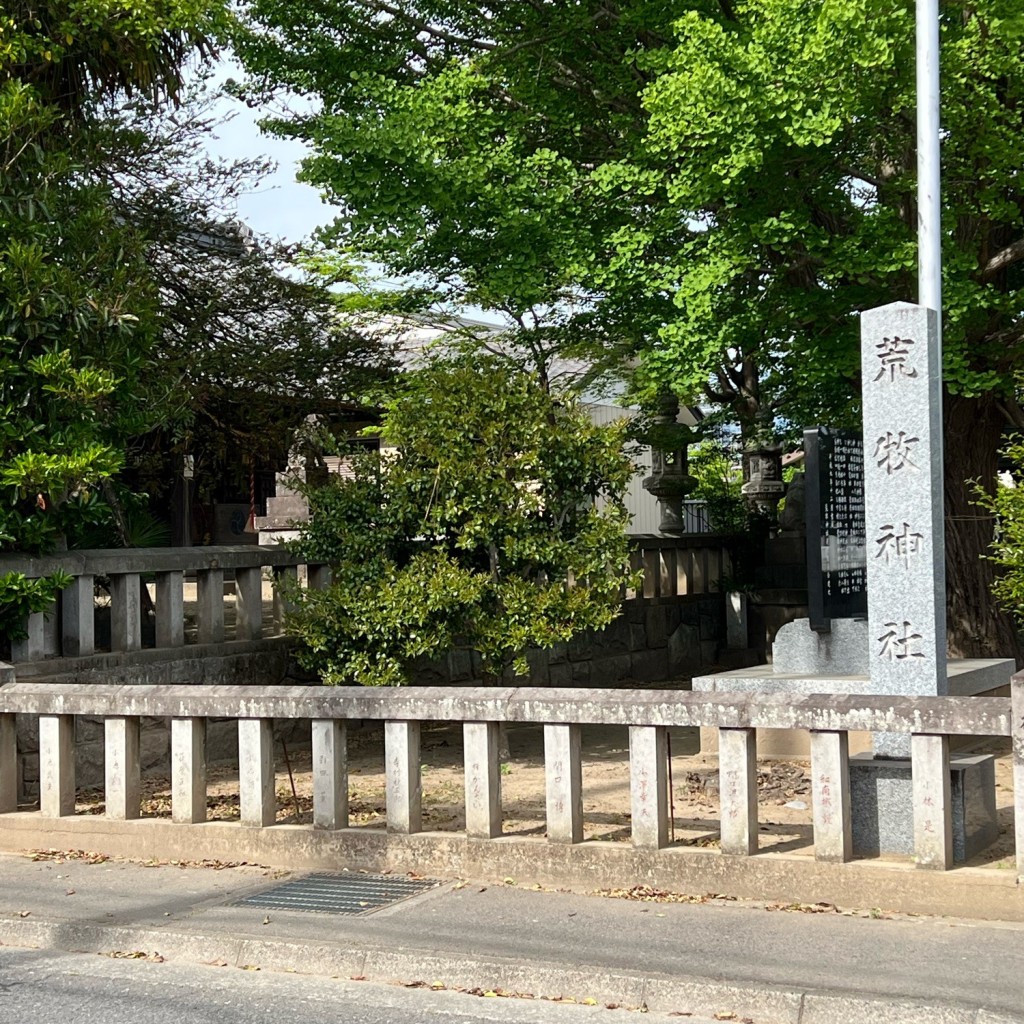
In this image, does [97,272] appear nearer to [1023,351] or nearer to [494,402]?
[494,402]

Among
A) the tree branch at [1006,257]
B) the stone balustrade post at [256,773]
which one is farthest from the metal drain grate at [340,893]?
the tree branch at [1006,257]

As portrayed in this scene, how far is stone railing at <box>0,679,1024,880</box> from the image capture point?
252 inches

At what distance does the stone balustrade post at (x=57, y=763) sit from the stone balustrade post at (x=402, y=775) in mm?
2324

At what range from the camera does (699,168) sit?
1144 cm

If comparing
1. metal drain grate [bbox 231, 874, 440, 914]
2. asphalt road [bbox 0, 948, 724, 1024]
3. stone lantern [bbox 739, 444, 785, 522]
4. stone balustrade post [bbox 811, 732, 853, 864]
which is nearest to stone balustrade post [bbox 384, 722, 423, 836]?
metal drain grate [bbox 231, 874, 440, 914]

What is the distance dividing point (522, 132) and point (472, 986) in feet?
34.6

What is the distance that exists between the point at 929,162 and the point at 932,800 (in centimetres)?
406

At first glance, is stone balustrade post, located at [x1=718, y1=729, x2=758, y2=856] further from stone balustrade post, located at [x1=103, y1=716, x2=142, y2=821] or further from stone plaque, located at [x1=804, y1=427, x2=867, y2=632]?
stone plaque, located at [x1=804, y1=427, x2=867, y2=632]

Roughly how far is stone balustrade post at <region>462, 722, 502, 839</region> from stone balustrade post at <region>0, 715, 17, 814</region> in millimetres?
3350

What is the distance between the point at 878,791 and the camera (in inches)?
288

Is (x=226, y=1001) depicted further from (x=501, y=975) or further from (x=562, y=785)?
(x=562, y=785)

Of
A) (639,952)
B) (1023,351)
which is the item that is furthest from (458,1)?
(639,952)

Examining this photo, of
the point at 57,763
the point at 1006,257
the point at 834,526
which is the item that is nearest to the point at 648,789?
the point at 57,763

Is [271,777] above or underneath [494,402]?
underneath
